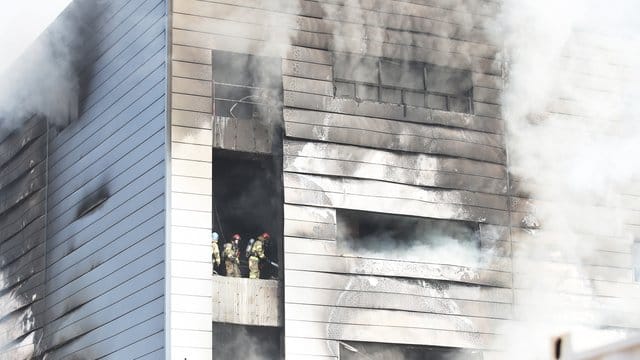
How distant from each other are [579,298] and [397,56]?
5811mm

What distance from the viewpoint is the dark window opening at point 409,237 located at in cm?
2586

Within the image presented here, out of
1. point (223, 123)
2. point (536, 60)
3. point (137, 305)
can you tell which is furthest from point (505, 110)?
point (137, 305)

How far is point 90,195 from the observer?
26500 mm

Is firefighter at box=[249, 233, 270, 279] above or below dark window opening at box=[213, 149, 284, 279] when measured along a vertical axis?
below

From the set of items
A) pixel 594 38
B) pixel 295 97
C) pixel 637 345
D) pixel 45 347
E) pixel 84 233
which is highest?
pixel 594 38

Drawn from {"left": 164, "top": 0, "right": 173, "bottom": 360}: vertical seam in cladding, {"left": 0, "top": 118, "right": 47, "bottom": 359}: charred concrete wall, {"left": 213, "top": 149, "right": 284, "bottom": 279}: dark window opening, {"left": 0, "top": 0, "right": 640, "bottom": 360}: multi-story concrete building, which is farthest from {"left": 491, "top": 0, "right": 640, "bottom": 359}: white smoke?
{"left": 0, "top": 118, "right": 47, "bottom": 359}: charred concrete wall

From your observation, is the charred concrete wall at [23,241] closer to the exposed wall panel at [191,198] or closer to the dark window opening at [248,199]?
the dark window opening at [248,199]

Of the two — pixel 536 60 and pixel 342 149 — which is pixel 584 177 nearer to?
pixel 536 60

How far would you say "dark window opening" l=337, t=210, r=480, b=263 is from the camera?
84.8 ft

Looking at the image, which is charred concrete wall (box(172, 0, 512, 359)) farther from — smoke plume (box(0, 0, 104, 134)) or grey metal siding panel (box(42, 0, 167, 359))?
smoke plume (box(0, 0, 104, 134))

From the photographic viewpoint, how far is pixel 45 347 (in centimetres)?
2759

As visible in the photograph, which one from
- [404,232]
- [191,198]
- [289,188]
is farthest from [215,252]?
[404,232]

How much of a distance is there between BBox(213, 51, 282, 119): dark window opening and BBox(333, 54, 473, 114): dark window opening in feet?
4.20

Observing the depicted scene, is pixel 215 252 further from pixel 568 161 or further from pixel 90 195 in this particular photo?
pixel 568 161
